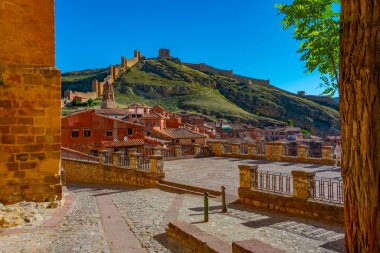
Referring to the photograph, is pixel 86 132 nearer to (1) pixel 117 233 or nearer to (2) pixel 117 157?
(2) pixel 117 157

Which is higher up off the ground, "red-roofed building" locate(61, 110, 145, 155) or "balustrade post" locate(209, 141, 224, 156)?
"red-roofed building" locate(61, 110, 145, 155)

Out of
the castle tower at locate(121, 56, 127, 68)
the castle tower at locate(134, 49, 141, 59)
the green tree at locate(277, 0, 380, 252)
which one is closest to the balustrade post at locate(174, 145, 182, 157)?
the green tree at locate(277, 0, 380, 252)

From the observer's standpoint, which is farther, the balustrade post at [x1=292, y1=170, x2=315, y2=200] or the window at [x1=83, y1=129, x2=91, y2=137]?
the window at [x1=83, y1=129, x2=91, y2=137]

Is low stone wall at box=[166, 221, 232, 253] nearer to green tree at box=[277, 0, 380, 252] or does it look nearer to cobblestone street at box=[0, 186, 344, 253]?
cobblestone street at box=[0, 186, 344, 253]

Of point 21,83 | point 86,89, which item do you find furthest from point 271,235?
point 86,89

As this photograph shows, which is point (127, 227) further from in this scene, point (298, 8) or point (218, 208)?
point (298, 8)

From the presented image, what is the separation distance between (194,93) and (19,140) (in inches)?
3974

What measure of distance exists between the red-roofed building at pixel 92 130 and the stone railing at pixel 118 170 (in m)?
12.7

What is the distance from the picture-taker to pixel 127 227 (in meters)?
7.64

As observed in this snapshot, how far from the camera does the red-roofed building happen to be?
3766cm

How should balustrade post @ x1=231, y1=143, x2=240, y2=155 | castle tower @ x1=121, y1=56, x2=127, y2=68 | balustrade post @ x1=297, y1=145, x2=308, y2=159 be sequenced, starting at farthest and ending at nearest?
castle tower @ x1=121, y1=56, x2=127, y2=68
balustrade post @ x1=231, y1=143, x2=240, y2=155
balustrade post @ x1=297, y1=145, x2=308, y2=159

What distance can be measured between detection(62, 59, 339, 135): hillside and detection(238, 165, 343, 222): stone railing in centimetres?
7969

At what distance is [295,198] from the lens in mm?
9523

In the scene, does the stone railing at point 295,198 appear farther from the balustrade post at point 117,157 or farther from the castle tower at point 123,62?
the castle tower at point 123,62
